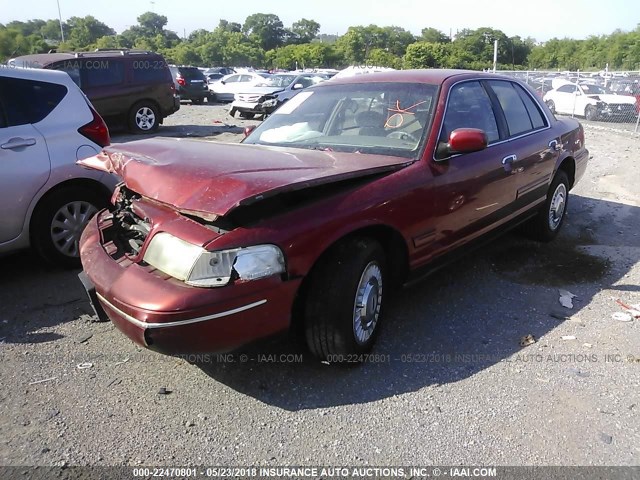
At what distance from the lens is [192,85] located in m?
23.2

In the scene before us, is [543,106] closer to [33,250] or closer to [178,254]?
[178,254]

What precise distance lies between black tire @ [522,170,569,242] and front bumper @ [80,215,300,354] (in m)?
3.44

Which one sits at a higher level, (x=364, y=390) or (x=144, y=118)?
(x=144, y=118)

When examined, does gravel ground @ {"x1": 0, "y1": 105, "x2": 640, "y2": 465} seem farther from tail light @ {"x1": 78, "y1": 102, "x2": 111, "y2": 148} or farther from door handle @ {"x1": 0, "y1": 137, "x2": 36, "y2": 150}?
tail light @ {"x1": 78, "y1": 102, "x2": 111, "y2": 148}

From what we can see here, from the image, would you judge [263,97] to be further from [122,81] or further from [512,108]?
[512,108]

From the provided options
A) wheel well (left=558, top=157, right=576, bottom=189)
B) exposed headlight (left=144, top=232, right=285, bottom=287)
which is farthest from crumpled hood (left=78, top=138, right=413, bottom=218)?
wheel well (left=558, top=157, right=576, bottom=189)

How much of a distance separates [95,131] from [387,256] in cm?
301

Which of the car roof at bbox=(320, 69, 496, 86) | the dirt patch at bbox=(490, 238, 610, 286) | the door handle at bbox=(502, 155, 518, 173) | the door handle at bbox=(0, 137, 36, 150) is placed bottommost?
the dirt patch at bbox=(490, 238, 610, 286)

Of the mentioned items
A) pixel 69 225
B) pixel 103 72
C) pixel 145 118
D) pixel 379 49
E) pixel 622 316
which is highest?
pixel 379 49

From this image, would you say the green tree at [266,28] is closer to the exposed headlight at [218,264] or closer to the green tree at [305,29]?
the green tree at [305,29]

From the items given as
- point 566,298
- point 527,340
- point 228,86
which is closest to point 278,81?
point 228,86

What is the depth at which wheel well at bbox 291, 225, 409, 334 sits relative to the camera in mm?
2854

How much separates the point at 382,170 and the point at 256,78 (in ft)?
65.7

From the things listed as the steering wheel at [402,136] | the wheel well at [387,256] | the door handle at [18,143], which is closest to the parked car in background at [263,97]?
the door handle at [18,143]
